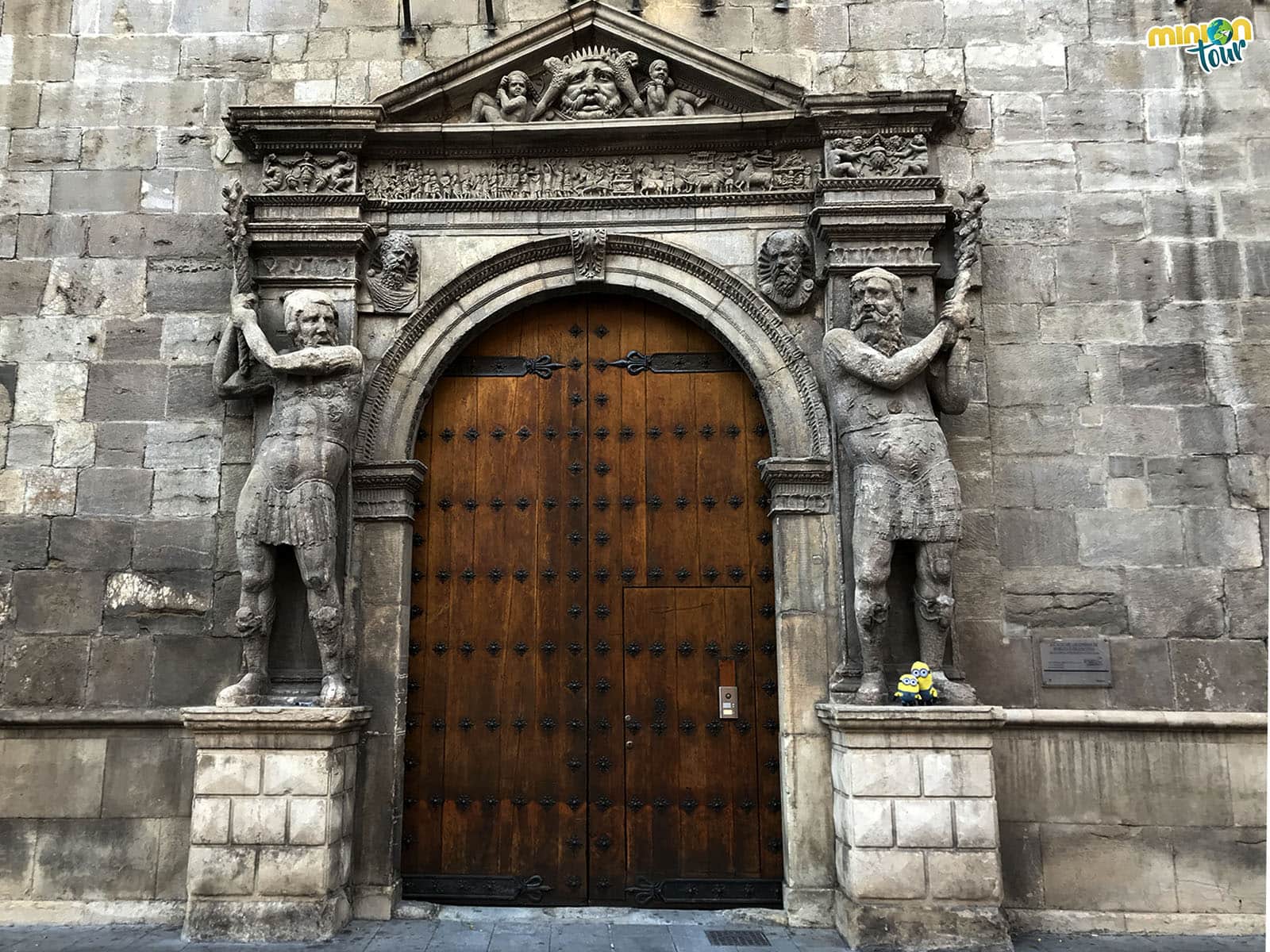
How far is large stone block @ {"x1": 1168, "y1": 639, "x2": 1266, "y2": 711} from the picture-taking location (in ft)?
17.0

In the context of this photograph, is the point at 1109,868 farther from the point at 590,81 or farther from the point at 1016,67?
the point at 590,81

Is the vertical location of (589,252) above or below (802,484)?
above

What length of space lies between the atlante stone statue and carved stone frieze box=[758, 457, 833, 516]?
2462mm

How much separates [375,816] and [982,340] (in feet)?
14.8

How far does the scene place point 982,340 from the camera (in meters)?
5.60

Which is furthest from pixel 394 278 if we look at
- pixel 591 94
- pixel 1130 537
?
pixel 1130 537

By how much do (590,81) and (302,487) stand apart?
3052 millimetres

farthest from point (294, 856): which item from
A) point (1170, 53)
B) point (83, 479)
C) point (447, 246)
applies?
point (1170, 53)

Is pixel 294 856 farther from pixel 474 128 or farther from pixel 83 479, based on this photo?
pixel 474 128

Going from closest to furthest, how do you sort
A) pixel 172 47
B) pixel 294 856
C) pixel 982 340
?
pixel 294 856 < pixel 982 340 < pixel 172 47

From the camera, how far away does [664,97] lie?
5809 mm

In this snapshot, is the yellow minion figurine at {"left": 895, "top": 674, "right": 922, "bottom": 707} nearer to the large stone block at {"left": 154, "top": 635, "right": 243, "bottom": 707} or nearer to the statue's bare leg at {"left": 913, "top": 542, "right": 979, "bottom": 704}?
the statue's bare leg at {"left": 913, "top": 542, "right": 979, "bottom": 704}

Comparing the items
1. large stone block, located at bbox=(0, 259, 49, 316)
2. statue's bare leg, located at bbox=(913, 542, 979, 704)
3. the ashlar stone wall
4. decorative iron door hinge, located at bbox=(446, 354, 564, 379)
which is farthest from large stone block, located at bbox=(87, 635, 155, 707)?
statue's bare leg, located at bbox=(913, 542, 979, 704)

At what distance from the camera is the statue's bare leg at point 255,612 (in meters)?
5.06
